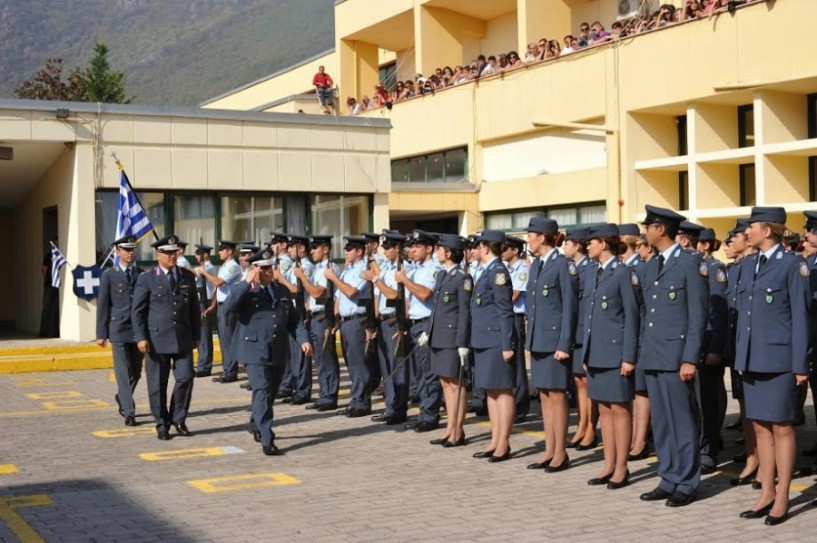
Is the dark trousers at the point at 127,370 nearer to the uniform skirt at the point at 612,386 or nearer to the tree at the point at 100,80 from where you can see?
the uniform skirt at the point at 612,386

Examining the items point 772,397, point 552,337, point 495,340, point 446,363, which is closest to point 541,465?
point 552,337

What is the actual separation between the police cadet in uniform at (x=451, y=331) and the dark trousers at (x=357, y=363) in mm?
2066

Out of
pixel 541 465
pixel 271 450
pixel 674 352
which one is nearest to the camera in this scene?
pixel 674 352

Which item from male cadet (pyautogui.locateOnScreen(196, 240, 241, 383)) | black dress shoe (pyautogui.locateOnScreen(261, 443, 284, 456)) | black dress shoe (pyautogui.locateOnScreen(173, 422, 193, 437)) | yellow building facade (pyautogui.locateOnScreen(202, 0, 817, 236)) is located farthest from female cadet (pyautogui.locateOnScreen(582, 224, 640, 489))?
yellow building facade (pyautogui.locateOnScreen(202, 0, 817, 236))

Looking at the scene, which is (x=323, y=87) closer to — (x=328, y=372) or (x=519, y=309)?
(x=328, y=372)

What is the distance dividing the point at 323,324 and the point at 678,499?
21.3ft

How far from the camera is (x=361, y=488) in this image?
8.65 metres

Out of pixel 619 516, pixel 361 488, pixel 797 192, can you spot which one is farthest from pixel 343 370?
pixel 797 192

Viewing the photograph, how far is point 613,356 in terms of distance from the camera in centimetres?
855

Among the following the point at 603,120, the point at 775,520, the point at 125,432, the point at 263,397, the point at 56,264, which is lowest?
the point at 775,520

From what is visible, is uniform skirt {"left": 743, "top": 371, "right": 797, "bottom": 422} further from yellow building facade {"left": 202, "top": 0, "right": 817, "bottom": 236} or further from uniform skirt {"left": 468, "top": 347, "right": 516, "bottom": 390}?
yellow building facade {"left": 202, "top": 0, "right": 817, "bottom": 236}

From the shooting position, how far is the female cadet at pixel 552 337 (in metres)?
9.19

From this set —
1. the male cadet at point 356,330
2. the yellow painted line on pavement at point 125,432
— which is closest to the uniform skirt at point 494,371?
the male cadet at point 356,330

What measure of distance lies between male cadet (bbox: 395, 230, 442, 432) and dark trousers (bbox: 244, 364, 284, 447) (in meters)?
1.67
